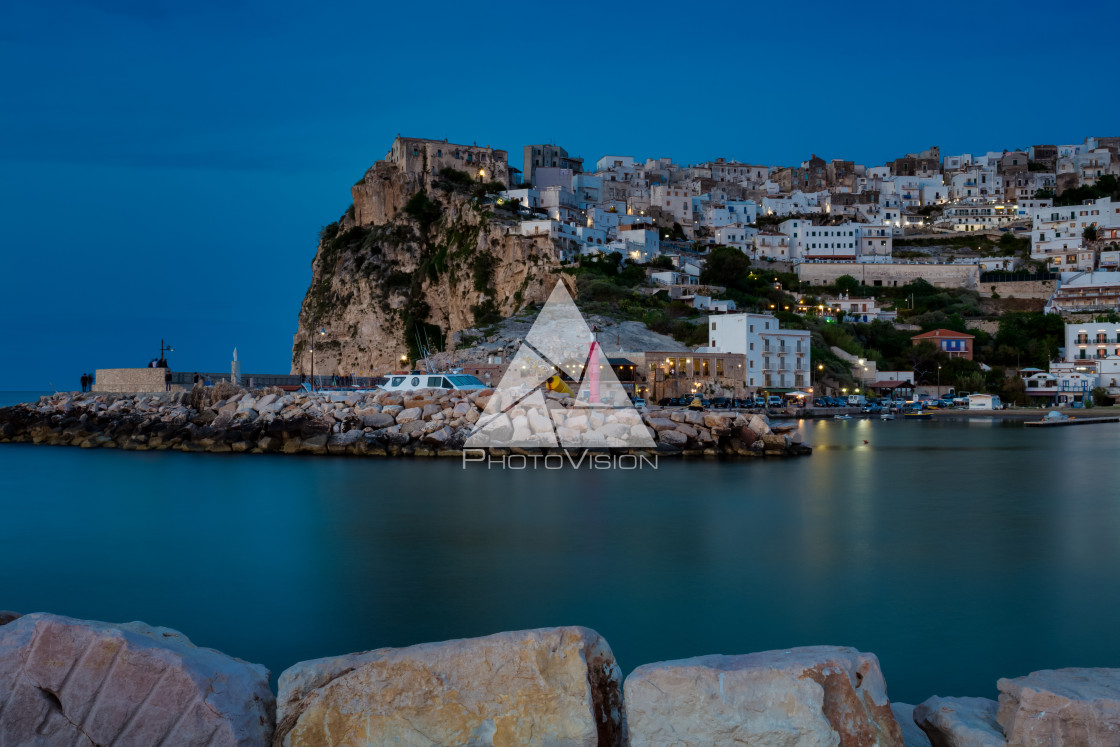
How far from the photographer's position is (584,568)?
1112cm

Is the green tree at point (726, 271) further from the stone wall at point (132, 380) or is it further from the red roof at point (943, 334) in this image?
the stone wall at point (132, 380)

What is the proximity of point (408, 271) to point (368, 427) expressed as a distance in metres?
54.2

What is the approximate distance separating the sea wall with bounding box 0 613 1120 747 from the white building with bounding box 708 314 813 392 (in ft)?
164

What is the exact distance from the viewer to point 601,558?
11781 mm

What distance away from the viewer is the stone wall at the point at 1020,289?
7956 centimetres

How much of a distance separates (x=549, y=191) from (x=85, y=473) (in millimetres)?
60714

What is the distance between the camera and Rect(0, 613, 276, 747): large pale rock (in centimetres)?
405

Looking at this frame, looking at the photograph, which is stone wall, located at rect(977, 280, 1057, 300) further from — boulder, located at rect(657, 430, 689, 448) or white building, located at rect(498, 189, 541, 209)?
boulder, located at rect(657, 430, 689, 448)

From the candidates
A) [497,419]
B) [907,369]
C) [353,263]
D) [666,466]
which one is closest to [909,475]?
[666,466]

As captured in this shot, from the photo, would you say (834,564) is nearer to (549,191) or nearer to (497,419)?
(497,419)

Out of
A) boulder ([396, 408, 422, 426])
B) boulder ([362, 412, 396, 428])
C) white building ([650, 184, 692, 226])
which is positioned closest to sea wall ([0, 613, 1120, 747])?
boulder ([396, 408, 422, 426])

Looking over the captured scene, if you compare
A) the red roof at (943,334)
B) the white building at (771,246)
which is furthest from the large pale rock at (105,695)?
the white building at (771,246)

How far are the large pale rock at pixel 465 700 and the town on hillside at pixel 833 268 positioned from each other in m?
39.8

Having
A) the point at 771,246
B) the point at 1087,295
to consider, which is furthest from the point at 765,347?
the point at 1087,295
